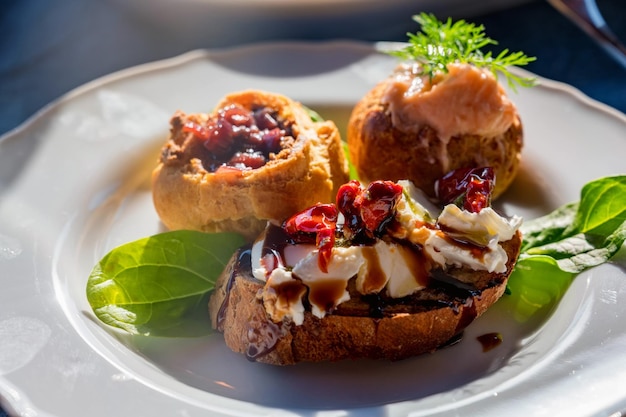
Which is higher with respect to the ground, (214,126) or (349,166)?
(214,126)

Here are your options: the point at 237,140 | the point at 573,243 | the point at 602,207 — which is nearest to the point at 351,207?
the point at 237,140

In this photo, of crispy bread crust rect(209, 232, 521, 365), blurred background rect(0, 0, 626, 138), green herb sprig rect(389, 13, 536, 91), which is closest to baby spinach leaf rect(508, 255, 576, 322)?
crispy bread crust rect(209, 232, 521, 365)

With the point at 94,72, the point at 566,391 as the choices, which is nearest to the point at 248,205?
the point at 566,391

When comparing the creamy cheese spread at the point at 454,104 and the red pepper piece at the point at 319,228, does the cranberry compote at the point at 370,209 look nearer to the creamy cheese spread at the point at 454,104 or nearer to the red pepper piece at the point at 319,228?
the red pepper piece at the point at 319,228

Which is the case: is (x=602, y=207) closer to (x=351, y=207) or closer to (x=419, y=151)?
(x=419, y=151)

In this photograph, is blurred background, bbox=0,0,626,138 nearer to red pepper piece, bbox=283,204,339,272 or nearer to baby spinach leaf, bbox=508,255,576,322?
baby spinach leaf, bbox=508,255,576,322

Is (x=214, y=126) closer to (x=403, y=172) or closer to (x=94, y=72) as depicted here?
(x=403, y=172)

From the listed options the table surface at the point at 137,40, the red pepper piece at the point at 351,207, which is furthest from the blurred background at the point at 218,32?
the red pepper piece at the point at 351,207
